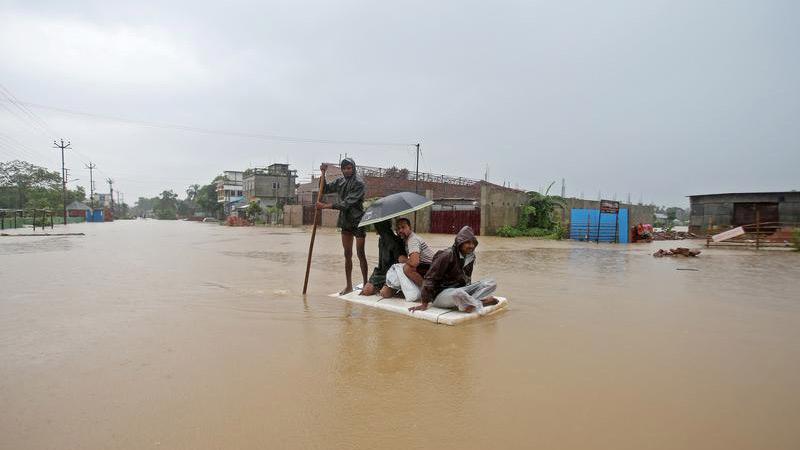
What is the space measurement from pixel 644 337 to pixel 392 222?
3.02 metres

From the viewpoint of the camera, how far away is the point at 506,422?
2.34 m

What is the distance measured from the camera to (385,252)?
547cm

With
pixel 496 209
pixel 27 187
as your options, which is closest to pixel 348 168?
pixel 496 209

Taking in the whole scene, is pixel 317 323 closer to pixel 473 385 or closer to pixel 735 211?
pixel 473 385

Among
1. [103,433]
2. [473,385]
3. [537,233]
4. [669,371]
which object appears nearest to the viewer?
[103,433]

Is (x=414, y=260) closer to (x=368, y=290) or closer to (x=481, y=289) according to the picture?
(x=481, y=289)

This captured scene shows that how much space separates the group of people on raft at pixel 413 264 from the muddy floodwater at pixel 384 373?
39 centimetres

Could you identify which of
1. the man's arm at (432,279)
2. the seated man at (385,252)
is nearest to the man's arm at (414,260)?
the man's arm at (432,279)

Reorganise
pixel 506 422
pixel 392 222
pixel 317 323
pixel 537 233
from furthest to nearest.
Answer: pixel 537 233 < pixel 392 222 < pixel 317 323 < pixel 506 422

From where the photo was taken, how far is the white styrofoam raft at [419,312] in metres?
4.42

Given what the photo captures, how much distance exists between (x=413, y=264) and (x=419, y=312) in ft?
1.86

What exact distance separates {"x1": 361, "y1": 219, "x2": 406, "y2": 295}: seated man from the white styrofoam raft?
0.56 ft

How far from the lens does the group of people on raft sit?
15.1 ft

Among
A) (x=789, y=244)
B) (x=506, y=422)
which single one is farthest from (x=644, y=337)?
(x=789, y=244)
